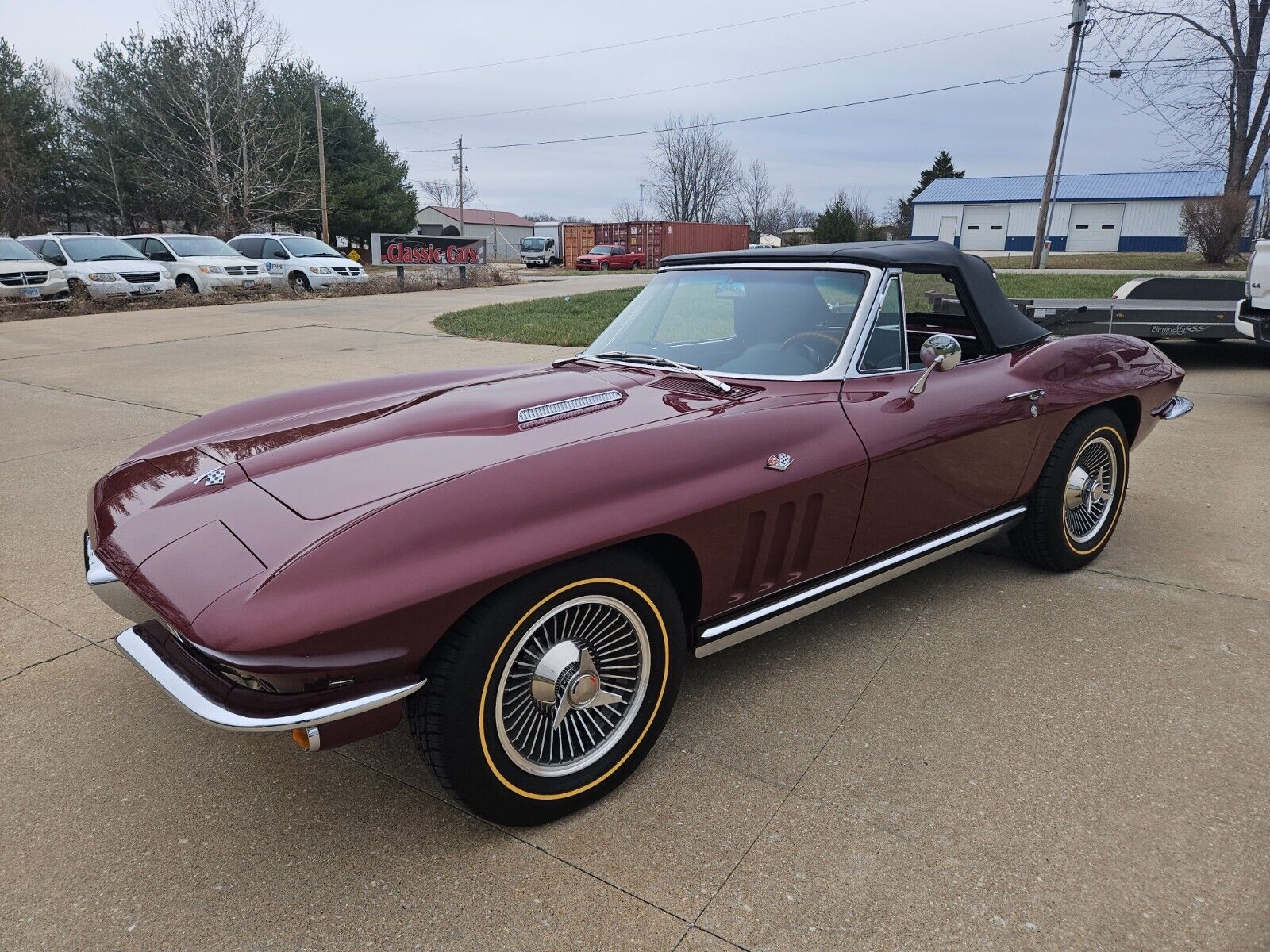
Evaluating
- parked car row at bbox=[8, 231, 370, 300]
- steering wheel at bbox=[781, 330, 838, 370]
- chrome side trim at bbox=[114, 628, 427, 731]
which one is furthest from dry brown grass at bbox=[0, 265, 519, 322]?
chrome side trim at bbox=[114, 628, 427, 731]

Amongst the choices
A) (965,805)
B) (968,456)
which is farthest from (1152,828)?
(968,456)

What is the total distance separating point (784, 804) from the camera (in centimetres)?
229

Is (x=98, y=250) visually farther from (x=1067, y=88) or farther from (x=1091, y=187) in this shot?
(x=1091, y=187)

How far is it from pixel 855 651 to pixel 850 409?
0.91 m

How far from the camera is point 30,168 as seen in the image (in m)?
36.7

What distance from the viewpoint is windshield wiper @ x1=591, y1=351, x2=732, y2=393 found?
289 centimetres

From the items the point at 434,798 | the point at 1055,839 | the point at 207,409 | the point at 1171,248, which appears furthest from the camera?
the point at 1171,248

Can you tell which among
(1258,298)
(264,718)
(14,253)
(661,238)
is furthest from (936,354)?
(661,238)

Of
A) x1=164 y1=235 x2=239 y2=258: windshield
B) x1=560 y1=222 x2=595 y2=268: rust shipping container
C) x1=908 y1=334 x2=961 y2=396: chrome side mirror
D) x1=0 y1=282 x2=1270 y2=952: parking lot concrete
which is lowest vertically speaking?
x1=0 y1=282 x2=1270 y2=952: parking lot concrete

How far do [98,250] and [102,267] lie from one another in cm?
123

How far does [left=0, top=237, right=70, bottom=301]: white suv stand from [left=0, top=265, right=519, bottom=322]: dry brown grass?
8.1 inches

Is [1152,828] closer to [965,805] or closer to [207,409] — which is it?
[965,805]

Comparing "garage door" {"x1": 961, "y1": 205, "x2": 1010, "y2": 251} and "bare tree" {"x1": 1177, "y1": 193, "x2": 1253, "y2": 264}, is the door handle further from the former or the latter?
"garage door" {"x1": 961, "y1": 205, "x2": 1010, "y2": 251}

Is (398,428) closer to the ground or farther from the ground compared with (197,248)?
closer to the ground
